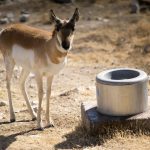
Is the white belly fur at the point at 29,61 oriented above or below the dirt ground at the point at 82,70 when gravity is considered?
above

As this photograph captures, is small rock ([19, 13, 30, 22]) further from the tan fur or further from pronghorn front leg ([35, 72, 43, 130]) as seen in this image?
pronghorn front leg ([35, 72, 43, 130])

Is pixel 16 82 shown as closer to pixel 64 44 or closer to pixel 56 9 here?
pixel 64 44

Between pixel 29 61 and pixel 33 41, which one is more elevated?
pixel 33 41

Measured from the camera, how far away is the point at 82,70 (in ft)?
37.8

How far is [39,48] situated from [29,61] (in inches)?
10.3

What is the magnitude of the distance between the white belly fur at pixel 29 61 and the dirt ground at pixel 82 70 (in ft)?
3.10

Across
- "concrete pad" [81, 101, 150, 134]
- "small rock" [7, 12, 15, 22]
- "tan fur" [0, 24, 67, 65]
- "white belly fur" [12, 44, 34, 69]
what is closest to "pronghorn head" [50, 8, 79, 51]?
"tan fur" [0, 24, 67, 65]

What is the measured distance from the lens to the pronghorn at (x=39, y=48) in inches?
A: 261

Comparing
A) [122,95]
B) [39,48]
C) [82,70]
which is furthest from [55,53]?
[82,70]

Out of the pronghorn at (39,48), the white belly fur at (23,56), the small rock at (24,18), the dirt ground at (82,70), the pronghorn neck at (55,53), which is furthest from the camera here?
the small rock at (24,18)

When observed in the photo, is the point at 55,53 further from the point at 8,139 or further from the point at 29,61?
the point at 8,139

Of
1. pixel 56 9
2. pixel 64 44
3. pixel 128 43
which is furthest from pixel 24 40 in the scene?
pixel 56 9

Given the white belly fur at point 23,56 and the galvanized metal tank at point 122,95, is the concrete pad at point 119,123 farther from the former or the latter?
the white belly fur at point 23,56

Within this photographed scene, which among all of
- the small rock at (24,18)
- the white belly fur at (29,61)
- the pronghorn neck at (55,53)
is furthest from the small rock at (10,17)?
the pronghorn neck at (55,53)
